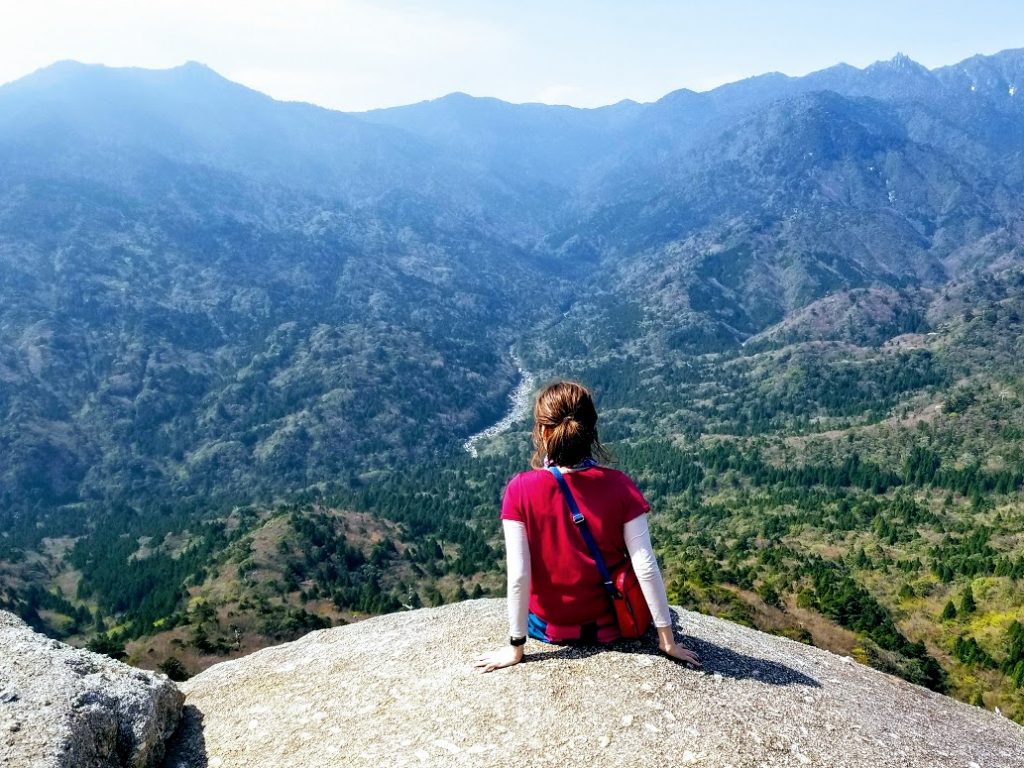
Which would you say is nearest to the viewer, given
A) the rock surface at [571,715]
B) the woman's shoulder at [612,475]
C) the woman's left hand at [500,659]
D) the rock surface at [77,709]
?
the woman's shoulder at [612,475]

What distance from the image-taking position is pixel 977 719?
661 inches

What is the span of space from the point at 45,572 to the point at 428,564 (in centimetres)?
7090

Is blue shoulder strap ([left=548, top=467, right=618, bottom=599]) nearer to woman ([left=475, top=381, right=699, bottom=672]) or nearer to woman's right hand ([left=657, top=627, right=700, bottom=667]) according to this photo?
woman ([left=475, top=381, right=699, bottom=672])

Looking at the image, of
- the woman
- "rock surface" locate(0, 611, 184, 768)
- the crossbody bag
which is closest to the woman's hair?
the woman

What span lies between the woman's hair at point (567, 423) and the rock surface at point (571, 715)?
14.8ft

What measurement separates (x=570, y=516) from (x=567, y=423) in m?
1.49

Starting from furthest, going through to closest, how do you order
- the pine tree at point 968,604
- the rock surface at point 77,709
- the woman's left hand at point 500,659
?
the pine tree at point 968,604 < the woman's left hand at point 500,659 < the rock surface at point 77,709

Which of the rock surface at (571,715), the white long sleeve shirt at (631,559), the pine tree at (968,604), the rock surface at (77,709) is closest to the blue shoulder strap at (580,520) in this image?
the white long sleeve shirt at (631,559)

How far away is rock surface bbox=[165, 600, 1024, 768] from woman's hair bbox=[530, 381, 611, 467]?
4.52 m

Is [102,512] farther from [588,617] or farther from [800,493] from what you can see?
[588,617]

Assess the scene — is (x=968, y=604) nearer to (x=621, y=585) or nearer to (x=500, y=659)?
(x=500, y=659)

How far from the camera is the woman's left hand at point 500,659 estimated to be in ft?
41.3

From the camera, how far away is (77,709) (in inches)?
476

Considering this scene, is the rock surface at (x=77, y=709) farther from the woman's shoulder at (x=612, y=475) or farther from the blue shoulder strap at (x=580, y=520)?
the woman's shoulder at (x=612, y=475)
